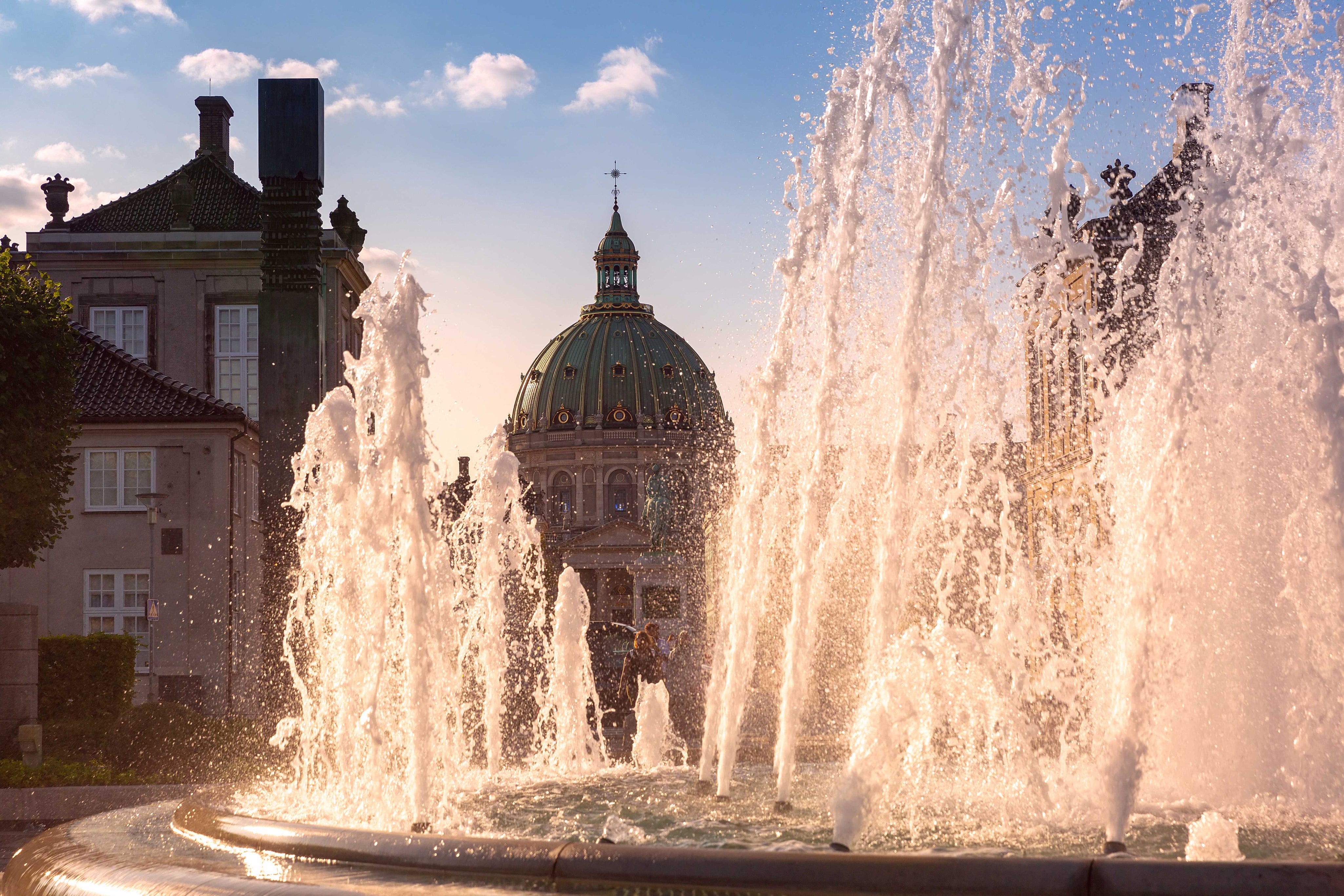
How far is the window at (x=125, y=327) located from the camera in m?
39.8

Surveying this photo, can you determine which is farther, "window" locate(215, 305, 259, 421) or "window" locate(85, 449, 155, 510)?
"window" locate(215, 305, 259, 421)

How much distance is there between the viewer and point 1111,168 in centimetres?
3191

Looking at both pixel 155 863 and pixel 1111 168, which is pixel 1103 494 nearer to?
pixel 155 863

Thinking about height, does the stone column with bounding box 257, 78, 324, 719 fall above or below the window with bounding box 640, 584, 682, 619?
above

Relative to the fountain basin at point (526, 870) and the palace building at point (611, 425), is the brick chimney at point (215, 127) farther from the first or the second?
the palace building at point (611, 425)

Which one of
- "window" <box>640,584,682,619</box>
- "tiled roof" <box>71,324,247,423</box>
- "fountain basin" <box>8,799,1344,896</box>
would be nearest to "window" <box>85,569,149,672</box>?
"tiled roof" <box>71,324,247,423</box>

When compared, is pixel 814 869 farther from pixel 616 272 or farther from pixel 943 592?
pixel 616 272

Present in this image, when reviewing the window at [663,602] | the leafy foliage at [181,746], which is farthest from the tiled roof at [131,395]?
the window at [663,602]

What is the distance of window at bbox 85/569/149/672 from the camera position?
3341 cm

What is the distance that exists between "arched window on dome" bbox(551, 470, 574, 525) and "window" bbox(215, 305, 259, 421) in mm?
106456

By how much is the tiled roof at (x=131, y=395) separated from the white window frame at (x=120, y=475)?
797 mm

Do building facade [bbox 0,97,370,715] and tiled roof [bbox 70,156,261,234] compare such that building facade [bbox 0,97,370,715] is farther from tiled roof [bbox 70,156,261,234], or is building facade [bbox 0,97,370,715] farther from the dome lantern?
the dome lantern

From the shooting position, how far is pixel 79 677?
835 inches

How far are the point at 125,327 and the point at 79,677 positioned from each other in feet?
68.6
